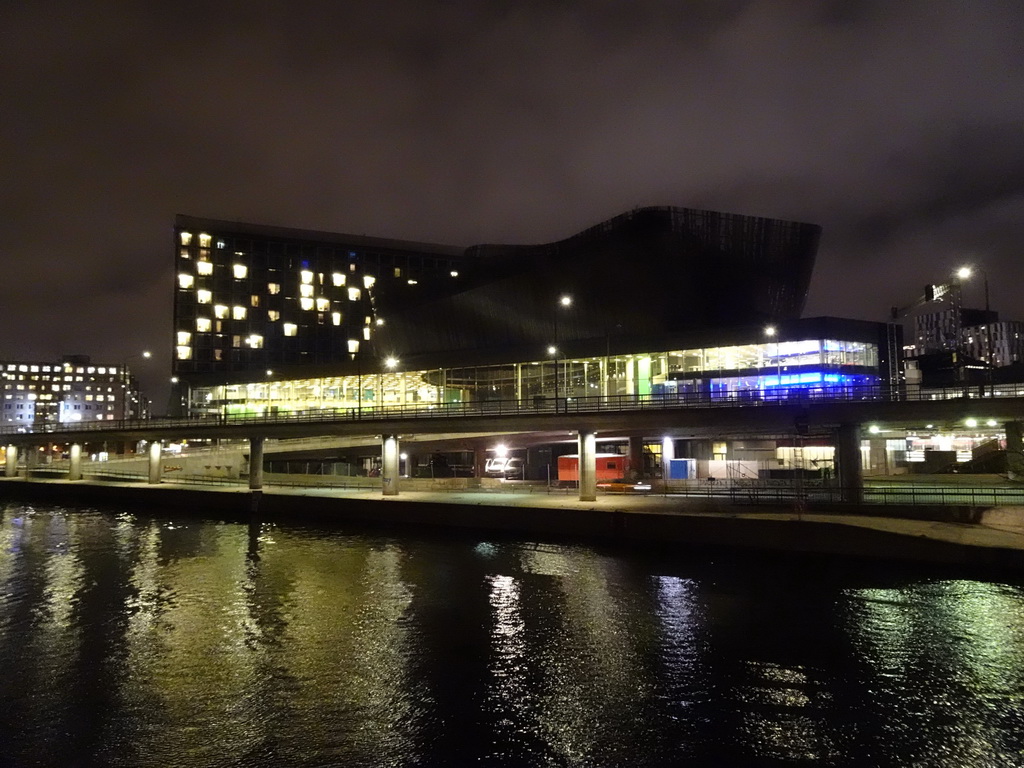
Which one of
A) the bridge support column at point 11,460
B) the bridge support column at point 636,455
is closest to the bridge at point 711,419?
the bridge support column at point 636,455

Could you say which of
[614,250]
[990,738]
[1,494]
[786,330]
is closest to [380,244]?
[614,250]

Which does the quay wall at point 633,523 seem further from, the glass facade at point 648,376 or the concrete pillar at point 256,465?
the glass facade at point 648,376

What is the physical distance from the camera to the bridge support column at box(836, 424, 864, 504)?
4250 centimetres

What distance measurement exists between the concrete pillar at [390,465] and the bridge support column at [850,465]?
3286 cm

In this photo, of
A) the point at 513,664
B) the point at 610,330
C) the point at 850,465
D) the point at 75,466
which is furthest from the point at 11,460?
the point at 850,465

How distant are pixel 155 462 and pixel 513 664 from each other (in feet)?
220

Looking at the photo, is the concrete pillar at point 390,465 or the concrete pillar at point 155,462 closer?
the concrete pillar at point 390,465

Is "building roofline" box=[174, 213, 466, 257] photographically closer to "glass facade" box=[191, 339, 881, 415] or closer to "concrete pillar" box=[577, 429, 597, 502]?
"glass facade" box=[191, 339, 881, 415]

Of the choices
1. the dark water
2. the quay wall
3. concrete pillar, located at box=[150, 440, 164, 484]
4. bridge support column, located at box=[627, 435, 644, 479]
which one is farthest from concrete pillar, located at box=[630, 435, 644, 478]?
concrete pillar, located at box=[150, 440, 164, 484]

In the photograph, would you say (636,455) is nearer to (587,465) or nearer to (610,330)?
(610,330)

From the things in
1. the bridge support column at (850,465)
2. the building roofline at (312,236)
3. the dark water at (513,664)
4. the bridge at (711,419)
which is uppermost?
the building roofline at (312,236)

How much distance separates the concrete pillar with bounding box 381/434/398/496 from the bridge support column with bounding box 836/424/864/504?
32.9m

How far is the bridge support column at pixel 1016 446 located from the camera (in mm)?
52562

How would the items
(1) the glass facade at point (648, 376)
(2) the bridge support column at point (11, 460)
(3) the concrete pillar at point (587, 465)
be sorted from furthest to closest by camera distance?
(2) the bridge support column at point (11, 460) < (1) the glass facade at point (648, 376) < (3) the concrete pillar at point (587, 465)
